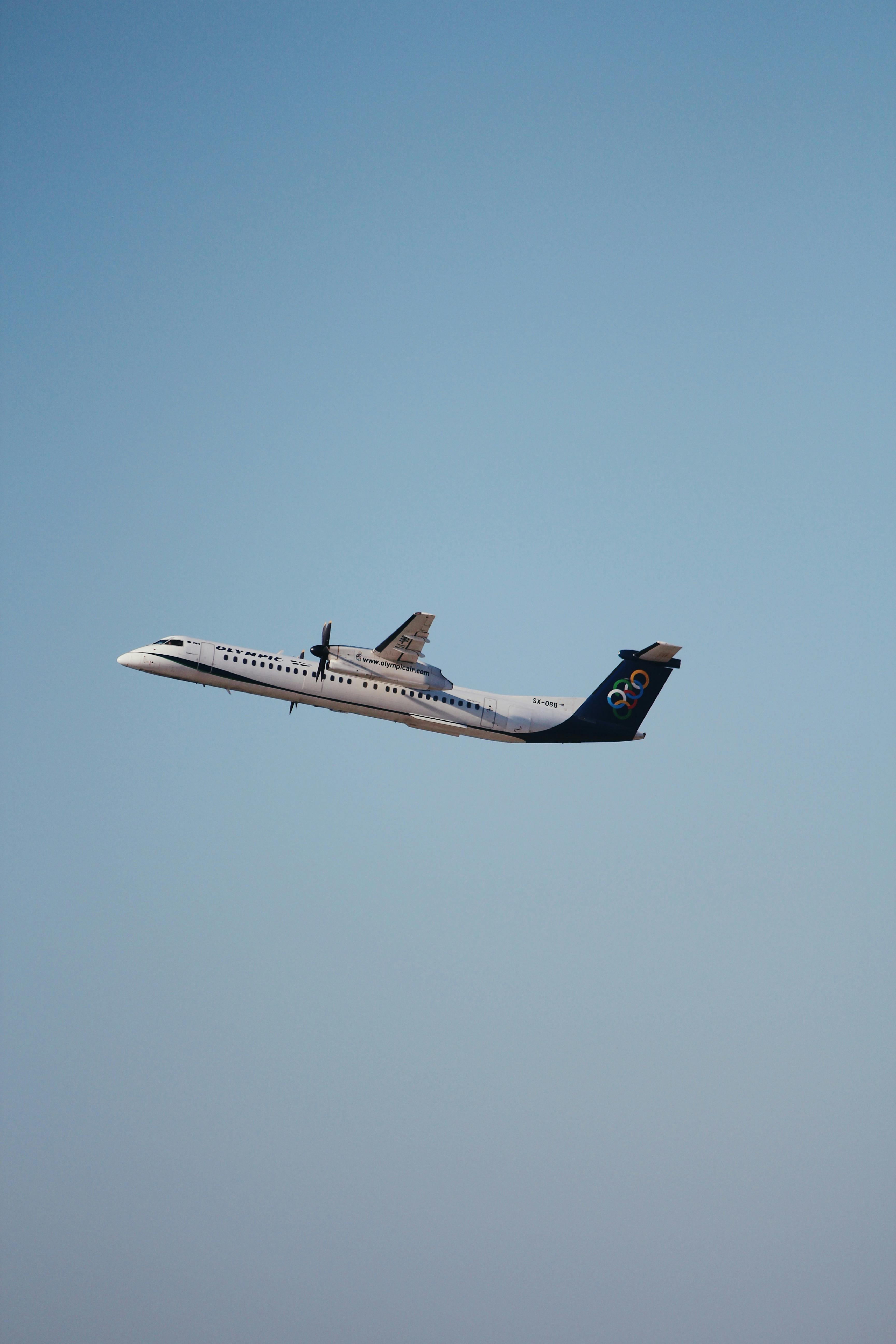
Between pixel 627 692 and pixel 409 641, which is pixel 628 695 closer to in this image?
pixel 627 692

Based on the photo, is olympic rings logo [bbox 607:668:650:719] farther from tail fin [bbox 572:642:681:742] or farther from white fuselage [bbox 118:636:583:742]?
white fuselage [bbox 118:636:583:742]

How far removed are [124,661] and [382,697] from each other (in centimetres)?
1566

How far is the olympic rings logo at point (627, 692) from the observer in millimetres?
98625

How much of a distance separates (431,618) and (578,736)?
1254 centimetres

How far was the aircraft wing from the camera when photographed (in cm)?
9194

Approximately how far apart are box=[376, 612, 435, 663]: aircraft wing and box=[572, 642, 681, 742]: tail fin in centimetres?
1111

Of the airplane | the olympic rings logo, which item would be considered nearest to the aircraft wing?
the airplane

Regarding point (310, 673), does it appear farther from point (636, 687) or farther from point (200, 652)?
point (636, 687)

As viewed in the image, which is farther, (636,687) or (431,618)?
(636,687)

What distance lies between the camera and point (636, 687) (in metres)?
99.1

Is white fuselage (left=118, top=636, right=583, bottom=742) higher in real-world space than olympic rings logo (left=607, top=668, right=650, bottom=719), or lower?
lower

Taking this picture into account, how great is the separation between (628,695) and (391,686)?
14.9 meters

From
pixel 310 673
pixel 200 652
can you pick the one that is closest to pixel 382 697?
pixel 310 673

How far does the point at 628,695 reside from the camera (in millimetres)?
98875
